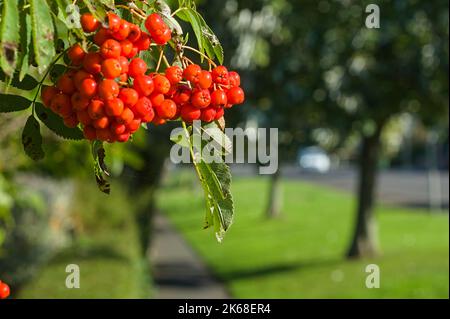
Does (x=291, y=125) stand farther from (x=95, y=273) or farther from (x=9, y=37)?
(x=9, y=37)

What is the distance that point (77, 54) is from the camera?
1.34 meters

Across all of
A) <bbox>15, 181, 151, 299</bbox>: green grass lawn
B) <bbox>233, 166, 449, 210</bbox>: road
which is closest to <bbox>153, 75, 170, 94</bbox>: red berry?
<bbox>15, 181, 151, 299</bbox>: green grass lawn

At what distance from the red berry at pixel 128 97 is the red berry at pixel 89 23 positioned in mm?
146

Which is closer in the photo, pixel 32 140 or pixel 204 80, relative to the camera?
pixel 204 80

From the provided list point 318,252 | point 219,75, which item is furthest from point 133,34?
point 318,252

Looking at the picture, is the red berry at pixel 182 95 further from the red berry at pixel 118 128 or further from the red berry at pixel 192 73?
the red berry at pixel 118 128

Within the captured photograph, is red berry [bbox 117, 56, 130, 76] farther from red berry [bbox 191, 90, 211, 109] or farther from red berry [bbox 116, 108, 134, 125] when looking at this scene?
red berry [bbox 191, 90, 211, 109]

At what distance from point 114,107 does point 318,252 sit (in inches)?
525

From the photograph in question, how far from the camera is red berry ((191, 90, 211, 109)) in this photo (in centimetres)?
144

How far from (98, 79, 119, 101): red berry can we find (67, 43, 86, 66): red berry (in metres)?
0.10

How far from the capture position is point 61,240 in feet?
35.1

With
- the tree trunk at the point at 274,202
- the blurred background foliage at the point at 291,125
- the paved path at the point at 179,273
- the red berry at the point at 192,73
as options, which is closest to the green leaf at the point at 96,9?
the red berry at the point at 192,73

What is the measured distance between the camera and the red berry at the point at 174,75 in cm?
145
